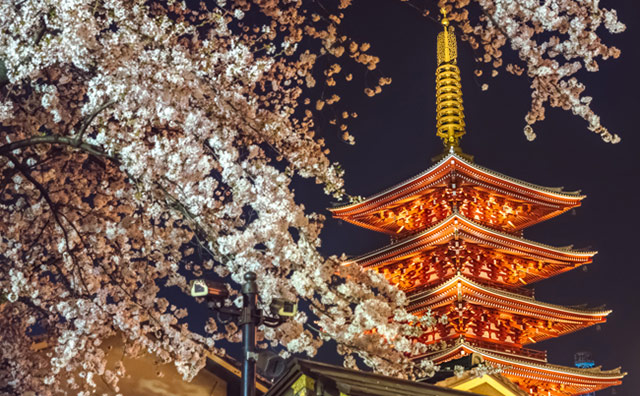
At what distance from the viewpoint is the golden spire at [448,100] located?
30000mm

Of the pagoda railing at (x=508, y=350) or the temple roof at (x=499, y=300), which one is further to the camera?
the pagoda railing at (x=508, y=350)

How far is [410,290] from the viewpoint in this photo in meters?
27.6

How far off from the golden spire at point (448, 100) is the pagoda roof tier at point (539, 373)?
7.81 m

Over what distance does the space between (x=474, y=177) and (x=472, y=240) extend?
2370mm

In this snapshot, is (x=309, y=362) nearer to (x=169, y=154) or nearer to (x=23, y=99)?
(x=169, y=154)

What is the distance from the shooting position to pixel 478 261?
91.1 ft

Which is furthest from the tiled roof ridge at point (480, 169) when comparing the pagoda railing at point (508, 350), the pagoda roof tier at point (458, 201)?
the pagoda railing at point (508, 350)

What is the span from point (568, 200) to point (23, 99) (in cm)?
2222

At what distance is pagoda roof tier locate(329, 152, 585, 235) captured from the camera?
27.5 metres

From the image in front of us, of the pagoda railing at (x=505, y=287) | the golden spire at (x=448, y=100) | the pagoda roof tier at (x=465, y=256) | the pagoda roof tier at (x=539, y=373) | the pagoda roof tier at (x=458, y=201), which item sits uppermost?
the golden spire at (x=448, y=100)

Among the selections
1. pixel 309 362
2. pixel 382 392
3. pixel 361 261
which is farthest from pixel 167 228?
pixel 361 261

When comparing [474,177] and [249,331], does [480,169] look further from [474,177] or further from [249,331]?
[249,331]

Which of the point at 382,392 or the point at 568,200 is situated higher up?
the point at 568,200

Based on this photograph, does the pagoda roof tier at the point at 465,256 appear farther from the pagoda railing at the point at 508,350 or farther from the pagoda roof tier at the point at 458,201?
the pagoda railing at the point at 508,350
